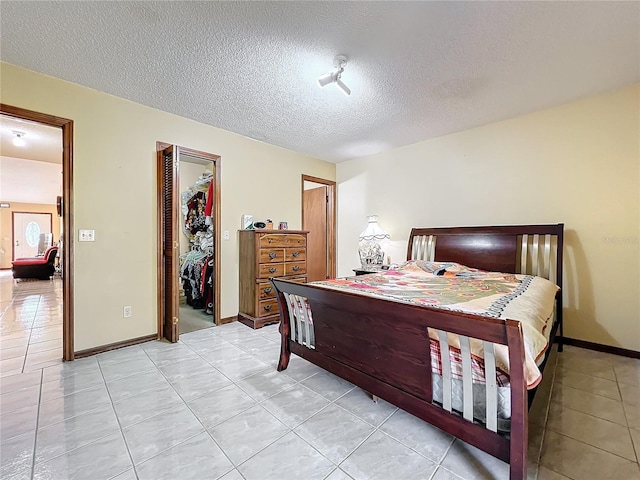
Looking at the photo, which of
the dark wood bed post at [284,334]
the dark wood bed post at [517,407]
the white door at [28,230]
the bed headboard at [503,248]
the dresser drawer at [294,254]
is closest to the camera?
the dark wood bed post at [517,407]

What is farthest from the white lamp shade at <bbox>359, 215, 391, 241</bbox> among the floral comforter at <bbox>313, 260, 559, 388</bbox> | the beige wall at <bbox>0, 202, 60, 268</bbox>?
the beige wall at <bbox>0, 202, 60, 268</bbox>

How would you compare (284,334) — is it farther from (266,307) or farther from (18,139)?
(18,139)

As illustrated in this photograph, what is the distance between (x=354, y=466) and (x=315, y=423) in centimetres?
38

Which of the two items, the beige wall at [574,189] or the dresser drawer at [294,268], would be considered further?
the dresser drawer at [294,268]

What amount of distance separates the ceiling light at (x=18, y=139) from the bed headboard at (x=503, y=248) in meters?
5.58

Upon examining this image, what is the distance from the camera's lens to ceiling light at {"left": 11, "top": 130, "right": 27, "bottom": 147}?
363cm

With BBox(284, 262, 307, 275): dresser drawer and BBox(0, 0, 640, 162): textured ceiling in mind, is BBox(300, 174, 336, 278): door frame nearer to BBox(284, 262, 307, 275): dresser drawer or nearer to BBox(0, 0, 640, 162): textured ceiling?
BBox(284, 262, 307, 275): dresser drawer

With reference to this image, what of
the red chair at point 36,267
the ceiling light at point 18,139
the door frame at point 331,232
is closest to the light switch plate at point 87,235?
the ceiling light at point 18,139

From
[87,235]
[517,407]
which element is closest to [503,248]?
[517,407]

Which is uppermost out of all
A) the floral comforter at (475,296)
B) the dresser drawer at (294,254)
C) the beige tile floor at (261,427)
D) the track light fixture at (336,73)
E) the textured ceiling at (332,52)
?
the textured ceiling at (332,52)

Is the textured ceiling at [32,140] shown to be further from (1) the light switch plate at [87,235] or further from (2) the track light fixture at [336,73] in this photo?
(2) the track light fixture at [336,73]

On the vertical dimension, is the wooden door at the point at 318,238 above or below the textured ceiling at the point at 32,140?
below

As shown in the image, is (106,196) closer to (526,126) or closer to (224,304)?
(224,304)

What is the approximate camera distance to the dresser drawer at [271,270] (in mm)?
3562
